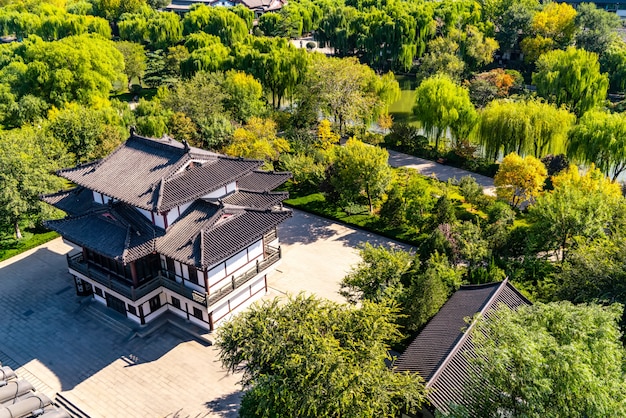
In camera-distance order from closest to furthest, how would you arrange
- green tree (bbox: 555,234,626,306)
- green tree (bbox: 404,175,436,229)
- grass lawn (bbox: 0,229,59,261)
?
green tree (bbox: 555,234,626,306)
grass lawn (bbox: 0,229,59,261)
green tree (bbox: 404,175,436,229)

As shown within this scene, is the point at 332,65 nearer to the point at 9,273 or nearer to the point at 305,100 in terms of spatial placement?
the point at 305,100

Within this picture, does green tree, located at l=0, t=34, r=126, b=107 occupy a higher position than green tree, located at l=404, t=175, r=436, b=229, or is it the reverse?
green tree, located at l=0, t=34, r=126, b=107

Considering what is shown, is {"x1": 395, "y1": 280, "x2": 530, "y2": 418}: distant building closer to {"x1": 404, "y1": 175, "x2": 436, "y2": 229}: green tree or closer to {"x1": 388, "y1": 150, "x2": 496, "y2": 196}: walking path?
{"x1": 404, "y1": 175, "x2": 436, "y2": 229}: green tree

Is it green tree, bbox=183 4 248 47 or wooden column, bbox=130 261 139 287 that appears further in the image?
green tree, bbox=183 4 248 47

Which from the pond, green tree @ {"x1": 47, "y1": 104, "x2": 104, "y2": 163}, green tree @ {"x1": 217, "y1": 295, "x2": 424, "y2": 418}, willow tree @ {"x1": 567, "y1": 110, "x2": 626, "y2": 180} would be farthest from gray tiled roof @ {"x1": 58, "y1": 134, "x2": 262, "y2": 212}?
the pond

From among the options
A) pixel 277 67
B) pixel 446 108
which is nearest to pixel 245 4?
pixel 277 67

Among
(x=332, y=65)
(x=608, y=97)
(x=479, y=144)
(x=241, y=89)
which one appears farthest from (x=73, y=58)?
(x=608, y=97)

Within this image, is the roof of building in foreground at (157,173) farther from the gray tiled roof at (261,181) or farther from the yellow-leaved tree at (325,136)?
the yellow-leaved tree at (325,136)

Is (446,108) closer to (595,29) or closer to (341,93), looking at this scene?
(341,93)
